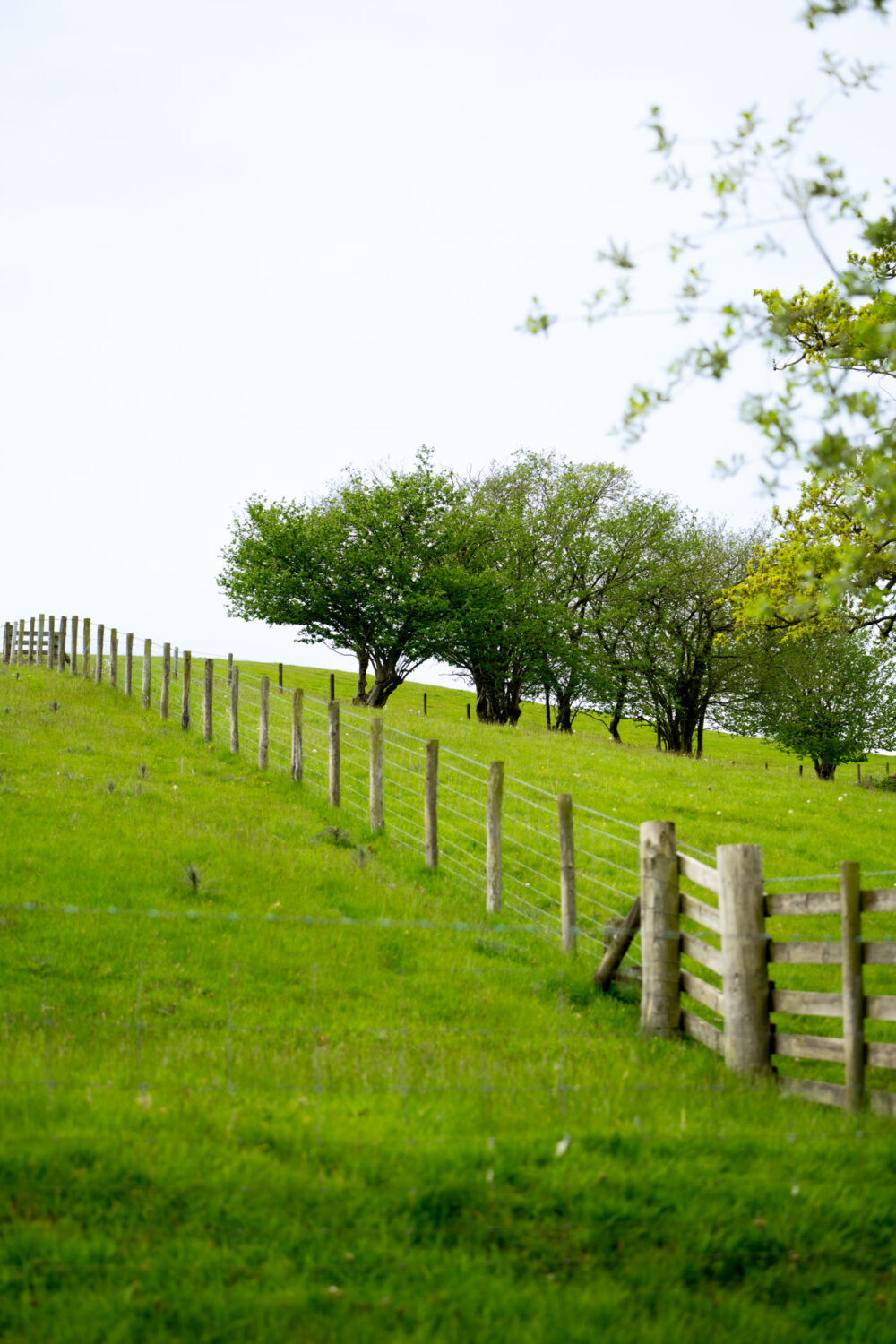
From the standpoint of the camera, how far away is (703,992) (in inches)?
367

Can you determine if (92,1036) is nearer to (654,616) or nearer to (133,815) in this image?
(133,815)

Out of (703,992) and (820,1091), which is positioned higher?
(703,992)

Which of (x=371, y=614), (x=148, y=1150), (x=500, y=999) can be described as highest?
(x=371, y=614)

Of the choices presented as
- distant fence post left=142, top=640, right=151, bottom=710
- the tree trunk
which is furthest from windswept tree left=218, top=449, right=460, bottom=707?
distant fence post left=142, top=640, right=151, bottom=710

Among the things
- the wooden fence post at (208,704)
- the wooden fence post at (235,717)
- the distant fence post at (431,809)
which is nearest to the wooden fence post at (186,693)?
the wooden fence post at (208,704)

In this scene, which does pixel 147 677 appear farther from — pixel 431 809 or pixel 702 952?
pixel 702 952

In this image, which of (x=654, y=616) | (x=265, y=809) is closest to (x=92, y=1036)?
(x=265, y=809)

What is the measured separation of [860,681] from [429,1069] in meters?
51.1

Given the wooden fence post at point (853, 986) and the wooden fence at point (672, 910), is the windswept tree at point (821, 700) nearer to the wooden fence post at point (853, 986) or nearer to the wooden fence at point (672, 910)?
the wooden fence at point (672, 910)

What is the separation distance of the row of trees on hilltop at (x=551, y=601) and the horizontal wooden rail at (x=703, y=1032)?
35396 mm

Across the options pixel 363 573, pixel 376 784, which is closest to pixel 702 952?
pixel 376 784

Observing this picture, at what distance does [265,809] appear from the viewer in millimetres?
18312

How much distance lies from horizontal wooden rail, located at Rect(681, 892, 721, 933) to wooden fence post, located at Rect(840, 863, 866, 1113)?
117cm

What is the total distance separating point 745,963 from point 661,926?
46.7 inches
